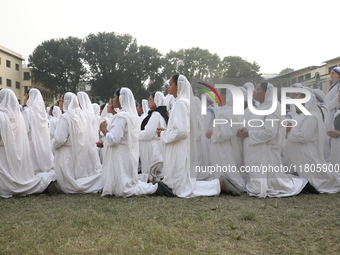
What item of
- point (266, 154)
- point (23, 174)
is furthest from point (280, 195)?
point (23, 174)

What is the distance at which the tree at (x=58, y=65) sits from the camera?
99.2 ft

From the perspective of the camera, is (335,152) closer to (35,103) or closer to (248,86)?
(248,86)

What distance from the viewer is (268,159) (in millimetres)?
5473

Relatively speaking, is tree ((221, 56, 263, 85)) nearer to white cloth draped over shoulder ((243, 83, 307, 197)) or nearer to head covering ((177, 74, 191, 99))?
white cloth draped over shoulder ((243, 83, 307, 197))

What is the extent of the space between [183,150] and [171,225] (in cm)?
178

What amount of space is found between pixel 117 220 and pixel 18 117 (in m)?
2.97

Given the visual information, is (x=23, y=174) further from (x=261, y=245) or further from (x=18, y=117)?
(x=261, y=245)

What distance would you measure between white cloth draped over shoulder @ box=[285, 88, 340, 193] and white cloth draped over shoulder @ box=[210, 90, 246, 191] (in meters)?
0.97

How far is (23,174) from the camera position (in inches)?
224

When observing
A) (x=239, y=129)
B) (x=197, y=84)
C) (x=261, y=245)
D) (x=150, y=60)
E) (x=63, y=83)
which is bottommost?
(x=261, y=245)

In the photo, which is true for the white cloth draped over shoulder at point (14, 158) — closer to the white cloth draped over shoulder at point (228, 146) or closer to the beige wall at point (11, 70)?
the white cloth draped over shoulder at point (228, 146)

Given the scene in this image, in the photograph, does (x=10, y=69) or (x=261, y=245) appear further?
(x=10, y=69)

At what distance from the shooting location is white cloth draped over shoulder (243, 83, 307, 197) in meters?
5.36

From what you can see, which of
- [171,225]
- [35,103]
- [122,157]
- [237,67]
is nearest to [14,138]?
[35,103]
